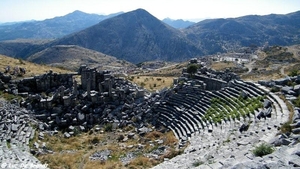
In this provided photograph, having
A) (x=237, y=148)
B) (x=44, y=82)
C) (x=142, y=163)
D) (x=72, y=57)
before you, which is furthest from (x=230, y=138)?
(x=72, y=57)

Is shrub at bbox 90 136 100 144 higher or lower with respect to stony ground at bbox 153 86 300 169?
lower

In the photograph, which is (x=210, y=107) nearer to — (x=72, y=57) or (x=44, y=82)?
(x=44, y=82)

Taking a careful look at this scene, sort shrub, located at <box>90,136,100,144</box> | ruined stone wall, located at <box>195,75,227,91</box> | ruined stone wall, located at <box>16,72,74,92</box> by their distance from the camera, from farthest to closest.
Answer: ruined stone wall, located at <box>16,72,74,92</box>, ruined stone wall, located at <box>195,75,227,91</box>, shrub, located at <box>90,136,100,144</box>

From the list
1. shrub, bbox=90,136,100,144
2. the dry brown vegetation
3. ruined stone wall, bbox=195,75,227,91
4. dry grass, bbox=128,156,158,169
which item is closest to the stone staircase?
dry grass, bbox=128,156,158,169

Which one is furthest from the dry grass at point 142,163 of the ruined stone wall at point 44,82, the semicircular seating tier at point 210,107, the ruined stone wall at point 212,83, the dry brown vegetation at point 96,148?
the ruined stone wall at point 44,82

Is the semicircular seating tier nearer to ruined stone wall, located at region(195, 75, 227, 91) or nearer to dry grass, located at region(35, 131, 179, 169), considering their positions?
dry grass, located at region(35, 131, 179, 169)

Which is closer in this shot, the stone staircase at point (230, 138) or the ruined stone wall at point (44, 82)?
the stone staircase at point (230, 138)

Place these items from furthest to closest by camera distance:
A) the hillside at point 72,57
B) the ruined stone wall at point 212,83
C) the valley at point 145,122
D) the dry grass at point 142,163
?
the hillside at point 72,57, the ruined stone wall at point 212,83, the dry grass at point 142,163, the valley at point 145,122

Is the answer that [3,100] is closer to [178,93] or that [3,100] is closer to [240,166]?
[178,93]

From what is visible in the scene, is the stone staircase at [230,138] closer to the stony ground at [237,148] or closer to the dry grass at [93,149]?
the stony ground at [237,148]

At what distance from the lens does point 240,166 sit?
9859 mm

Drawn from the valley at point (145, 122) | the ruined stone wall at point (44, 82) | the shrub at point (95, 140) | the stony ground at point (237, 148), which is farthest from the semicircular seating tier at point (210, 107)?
the ruined stone wall at point (44, 82)

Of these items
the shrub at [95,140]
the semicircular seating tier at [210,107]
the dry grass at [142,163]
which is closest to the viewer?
the dry grass at [142,163]

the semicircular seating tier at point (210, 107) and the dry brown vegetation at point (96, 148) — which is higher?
the semicircular seating tier at point (210, 107)
